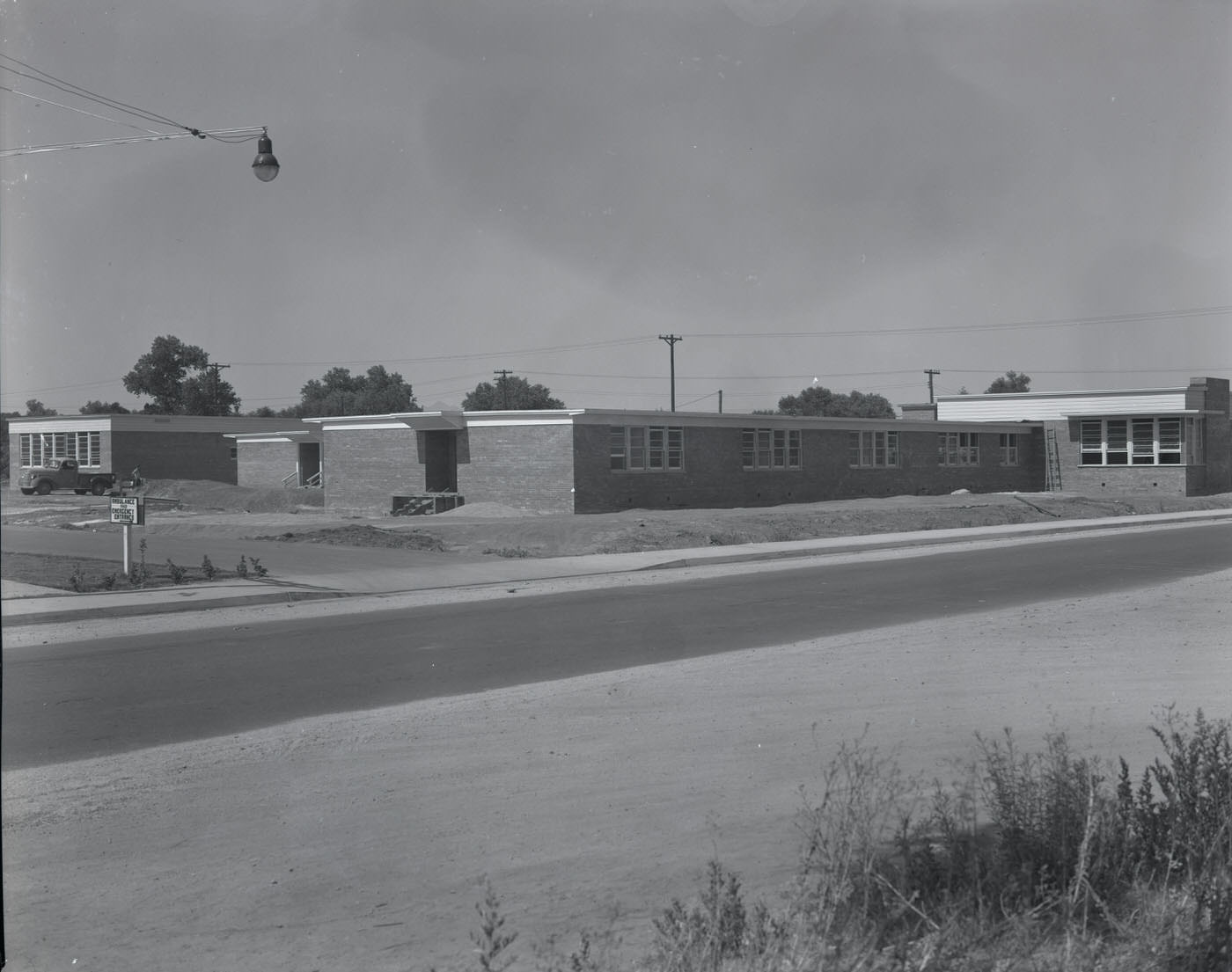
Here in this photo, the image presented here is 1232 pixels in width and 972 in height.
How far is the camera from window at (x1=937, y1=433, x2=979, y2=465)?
50.5 meters

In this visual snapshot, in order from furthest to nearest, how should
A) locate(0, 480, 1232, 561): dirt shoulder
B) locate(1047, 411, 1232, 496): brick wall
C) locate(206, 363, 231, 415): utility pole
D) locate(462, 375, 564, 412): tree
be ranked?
locate(1047, 411, 1232, 496): brick wall, locate(462, 375, 564, 412): tree, locate(0, 480, 1232, 561): dirt shoulder, locate(206, 363, 231, 415): utility pole

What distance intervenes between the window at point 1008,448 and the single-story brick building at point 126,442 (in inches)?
1771

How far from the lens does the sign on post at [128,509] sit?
1048 cm

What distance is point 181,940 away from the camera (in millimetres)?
4457

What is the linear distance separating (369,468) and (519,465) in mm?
6323

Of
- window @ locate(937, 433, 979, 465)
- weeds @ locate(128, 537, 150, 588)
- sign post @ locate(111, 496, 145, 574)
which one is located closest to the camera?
sign post @ locate(111, 496, 145, 574)

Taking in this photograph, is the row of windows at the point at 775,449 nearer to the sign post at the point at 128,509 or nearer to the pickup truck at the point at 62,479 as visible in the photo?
the sign post at the point at 128,509

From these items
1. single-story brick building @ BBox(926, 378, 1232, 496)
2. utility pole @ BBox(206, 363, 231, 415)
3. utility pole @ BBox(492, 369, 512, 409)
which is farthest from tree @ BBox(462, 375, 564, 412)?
single-story brick building @ BBox(926, 378, 1232, 496)

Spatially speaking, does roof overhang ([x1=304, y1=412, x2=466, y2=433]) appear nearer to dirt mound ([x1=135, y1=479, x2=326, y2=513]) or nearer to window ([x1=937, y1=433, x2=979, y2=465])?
dirt mound ([x1=135, y1=479, x2=326, y2=513])

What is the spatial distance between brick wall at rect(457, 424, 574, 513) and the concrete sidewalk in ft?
33.4

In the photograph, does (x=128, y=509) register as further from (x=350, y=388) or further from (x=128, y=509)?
(x=350, y=388)

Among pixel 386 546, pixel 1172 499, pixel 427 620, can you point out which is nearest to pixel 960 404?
pixel 1172 499

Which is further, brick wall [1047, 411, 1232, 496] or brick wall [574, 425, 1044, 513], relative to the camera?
brick wall [1047, 411, 1232, 496]

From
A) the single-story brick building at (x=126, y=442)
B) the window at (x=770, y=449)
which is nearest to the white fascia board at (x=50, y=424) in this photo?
the single-story brick building at (x=126, y=442)
